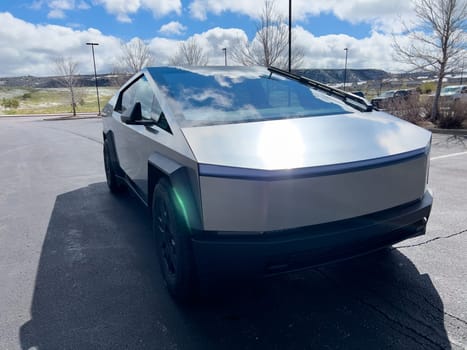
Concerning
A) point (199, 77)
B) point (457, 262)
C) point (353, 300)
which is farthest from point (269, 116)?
point (457, 262)

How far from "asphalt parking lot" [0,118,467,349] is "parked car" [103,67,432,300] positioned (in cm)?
31

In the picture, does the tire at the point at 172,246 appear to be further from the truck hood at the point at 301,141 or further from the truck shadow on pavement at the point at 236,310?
the truck hood at the point at 301,141

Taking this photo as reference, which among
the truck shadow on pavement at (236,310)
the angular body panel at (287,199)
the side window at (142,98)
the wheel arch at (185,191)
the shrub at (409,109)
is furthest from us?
the shrub at (409,109)

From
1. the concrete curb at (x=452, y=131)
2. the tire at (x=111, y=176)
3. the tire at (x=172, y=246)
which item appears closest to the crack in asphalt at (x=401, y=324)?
the tire at (x=172, y=246)

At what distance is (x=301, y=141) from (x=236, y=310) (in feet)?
3.99

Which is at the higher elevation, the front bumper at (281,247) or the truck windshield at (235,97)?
the truck windshield at (235,97)

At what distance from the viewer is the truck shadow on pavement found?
82.4 inches

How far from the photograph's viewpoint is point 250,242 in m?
1.88

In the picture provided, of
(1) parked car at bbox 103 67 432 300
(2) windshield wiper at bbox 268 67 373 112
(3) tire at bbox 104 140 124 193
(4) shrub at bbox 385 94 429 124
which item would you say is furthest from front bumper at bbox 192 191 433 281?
(4) shrub at bbox 385 94 429 124

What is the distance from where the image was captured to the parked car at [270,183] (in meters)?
1.87

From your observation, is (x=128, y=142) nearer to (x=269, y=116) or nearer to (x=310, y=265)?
(x=269, y=116)

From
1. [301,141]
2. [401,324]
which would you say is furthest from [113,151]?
[401,324]

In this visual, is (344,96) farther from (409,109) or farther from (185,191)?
(409,109)

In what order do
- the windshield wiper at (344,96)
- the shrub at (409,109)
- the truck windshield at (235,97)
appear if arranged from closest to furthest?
the truck windshield at (235,97) < the windshield wiper at (344,96) < the shrub at (409,109)
